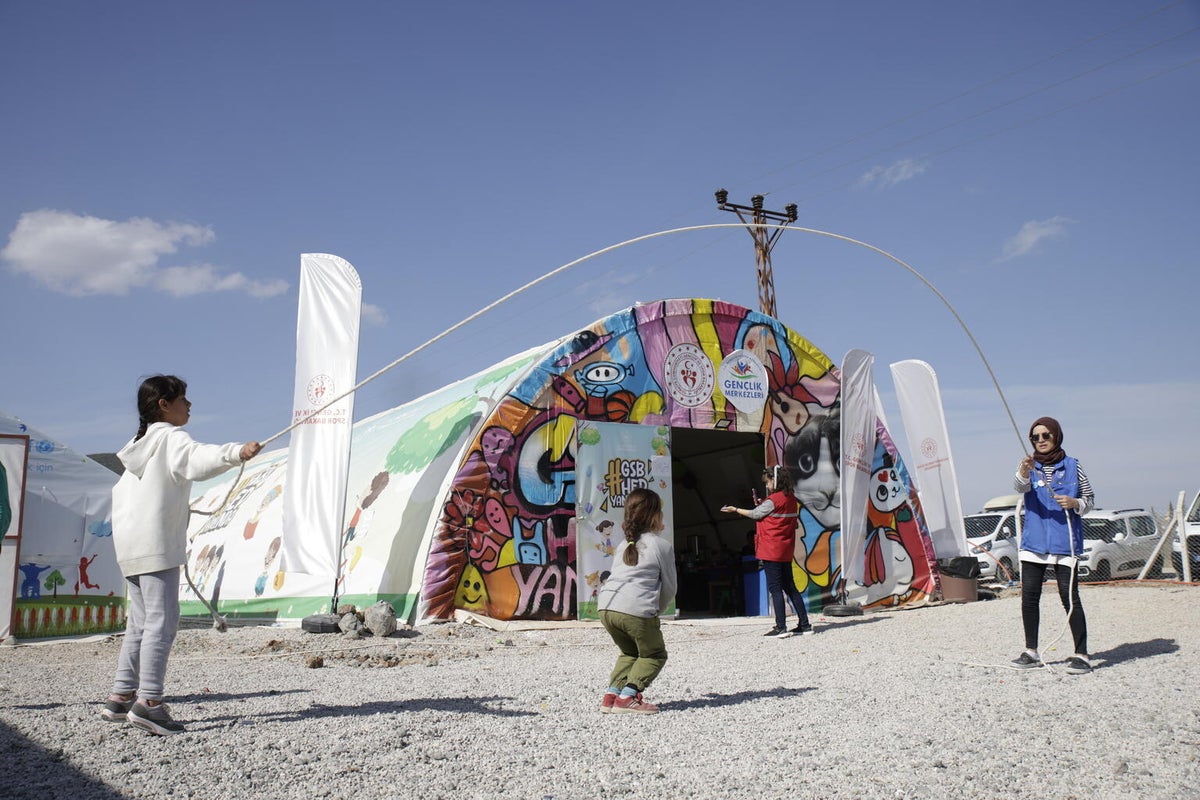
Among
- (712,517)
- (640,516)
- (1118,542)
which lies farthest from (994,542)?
(640,516)

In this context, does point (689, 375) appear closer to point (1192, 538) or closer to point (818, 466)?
point (818, 466)

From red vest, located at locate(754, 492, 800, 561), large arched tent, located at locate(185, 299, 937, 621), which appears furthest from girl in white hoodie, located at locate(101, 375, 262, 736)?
red vest, located at locate(754, 492, 800, 561)

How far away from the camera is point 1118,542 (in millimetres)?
18391

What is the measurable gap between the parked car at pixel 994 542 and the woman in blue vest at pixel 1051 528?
13.1 meters

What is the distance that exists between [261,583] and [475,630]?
425cm

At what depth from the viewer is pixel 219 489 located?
18.3m

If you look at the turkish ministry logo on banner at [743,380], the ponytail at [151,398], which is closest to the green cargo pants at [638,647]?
the ponytail at [151,398]

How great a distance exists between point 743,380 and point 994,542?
34.2ft

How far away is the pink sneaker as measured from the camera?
4730mm

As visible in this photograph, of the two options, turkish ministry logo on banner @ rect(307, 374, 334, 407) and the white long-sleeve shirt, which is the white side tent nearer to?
turkish ministry logo on banner @ rect(307, 374, 334, 407)

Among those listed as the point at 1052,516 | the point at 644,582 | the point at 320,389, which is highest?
the point at 320,389

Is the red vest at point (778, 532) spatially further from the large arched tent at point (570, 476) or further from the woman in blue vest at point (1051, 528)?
the woman in blue vest at point (1051, 528)

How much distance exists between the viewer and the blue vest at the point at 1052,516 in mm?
6137

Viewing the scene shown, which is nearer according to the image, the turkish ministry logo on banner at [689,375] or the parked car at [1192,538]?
the turkish ministry logo on banner at [689,375]
